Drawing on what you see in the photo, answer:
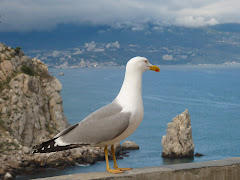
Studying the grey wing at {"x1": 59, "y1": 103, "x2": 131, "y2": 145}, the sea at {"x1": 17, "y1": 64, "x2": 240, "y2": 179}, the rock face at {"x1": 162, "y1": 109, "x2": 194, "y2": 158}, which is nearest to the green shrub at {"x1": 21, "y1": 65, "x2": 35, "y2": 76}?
the sea at {"x1": 17, "y1": 64, "x2": 240, "y2": 179}

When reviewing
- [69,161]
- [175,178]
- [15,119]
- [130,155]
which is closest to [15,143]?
[15,119]

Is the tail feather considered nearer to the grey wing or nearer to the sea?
the grey wing

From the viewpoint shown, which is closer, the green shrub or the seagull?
the seagull

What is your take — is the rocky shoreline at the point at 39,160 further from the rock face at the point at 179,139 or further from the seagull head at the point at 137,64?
the seagull head at the point at 137,64

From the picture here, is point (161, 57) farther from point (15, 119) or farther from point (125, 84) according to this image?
point (125, 84)

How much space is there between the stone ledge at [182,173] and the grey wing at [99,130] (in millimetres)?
437

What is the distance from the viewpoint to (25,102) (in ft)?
150

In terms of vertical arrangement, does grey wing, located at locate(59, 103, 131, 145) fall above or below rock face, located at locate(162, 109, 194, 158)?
above

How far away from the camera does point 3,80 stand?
1773 inches

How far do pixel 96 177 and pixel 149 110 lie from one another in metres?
75.8

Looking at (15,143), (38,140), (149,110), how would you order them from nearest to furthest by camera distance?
(15,143) → (38,140) → (149,110)

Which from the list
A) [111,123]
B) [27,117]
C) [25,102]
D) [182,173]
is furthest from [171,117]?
[111,123]

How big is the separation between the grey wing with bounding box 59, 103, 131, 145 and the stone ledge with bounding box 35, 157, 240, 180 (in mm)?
437

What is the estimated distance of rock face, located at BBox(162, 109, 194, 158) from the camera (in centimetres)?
5134
